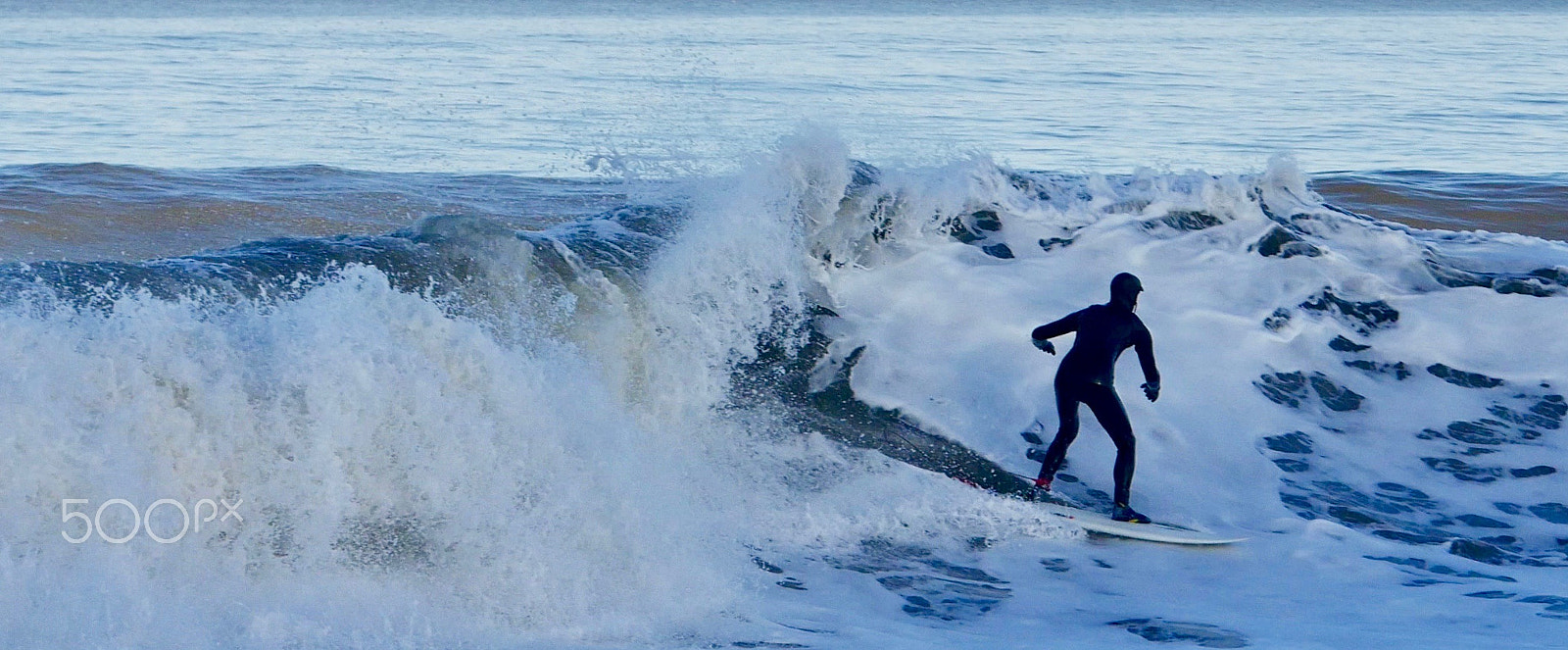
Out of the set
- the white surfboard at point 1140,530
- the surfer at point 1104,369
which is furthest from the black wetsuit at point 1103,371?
the white surfboard at point 1140,530

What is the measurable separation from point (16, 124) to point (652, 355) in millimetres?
14757

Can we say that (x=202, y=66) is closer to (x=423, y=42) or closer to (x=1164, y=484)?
(x=423, y=42)

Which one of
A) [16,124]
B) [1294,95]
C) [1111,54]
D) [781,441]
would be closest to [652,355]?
[781,441]

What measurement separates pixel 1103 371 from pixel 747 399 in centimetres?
207

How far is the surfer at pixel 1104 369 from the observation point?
7277 mm

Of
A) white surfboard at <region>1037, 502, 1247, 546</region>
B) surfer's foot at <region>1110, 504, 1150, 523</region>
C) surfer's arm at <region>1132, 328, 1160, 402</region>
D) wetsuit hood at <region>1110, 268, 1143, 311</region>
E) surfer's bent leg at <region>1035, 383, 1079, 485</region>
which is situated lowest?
white surfboard at <region>1037, 502, 1247, 546</region>

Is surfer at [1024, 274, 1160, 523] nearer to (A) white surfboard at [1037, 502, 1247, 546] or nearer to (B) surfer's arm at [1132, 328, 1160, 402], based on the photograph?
(B) surfer's arm at [1132, 328, 1160, 402]

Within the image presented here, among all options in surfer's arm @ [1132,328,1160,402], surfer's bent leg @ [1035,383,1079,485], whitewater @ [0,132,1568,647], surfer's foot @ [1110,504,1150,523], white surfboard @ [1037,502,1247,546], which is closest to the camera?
whitewater @ [0,132,1568,647]

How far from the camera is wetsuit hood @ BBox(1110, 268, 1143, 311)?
728cm

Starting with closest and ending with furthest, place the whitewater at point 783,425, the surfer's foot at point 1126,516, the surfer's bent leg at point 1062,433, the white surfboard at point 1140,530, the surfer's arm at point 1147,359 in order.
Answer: the whitewater at point 783,425, the white surfboard at point 1140,530, the surfer's foot at point 1126,516, the surfer's arm at point 1147,359, the surfer's bent leg at point 1062,433

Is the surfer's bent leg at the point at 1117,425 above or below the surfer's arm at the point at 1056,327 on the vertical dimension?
below

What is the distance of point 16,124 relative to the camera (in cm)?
1850

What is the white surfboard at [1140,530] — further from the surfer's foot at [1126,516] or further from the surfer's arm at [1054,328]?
the surfer's arm at [1054,328]

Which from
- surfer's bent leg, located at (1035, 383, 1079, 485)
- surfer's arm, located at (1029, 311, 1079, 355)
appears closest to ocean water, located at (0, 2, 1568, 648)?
surfer's bent leg, located at (1035, 383, 1079, 485)
